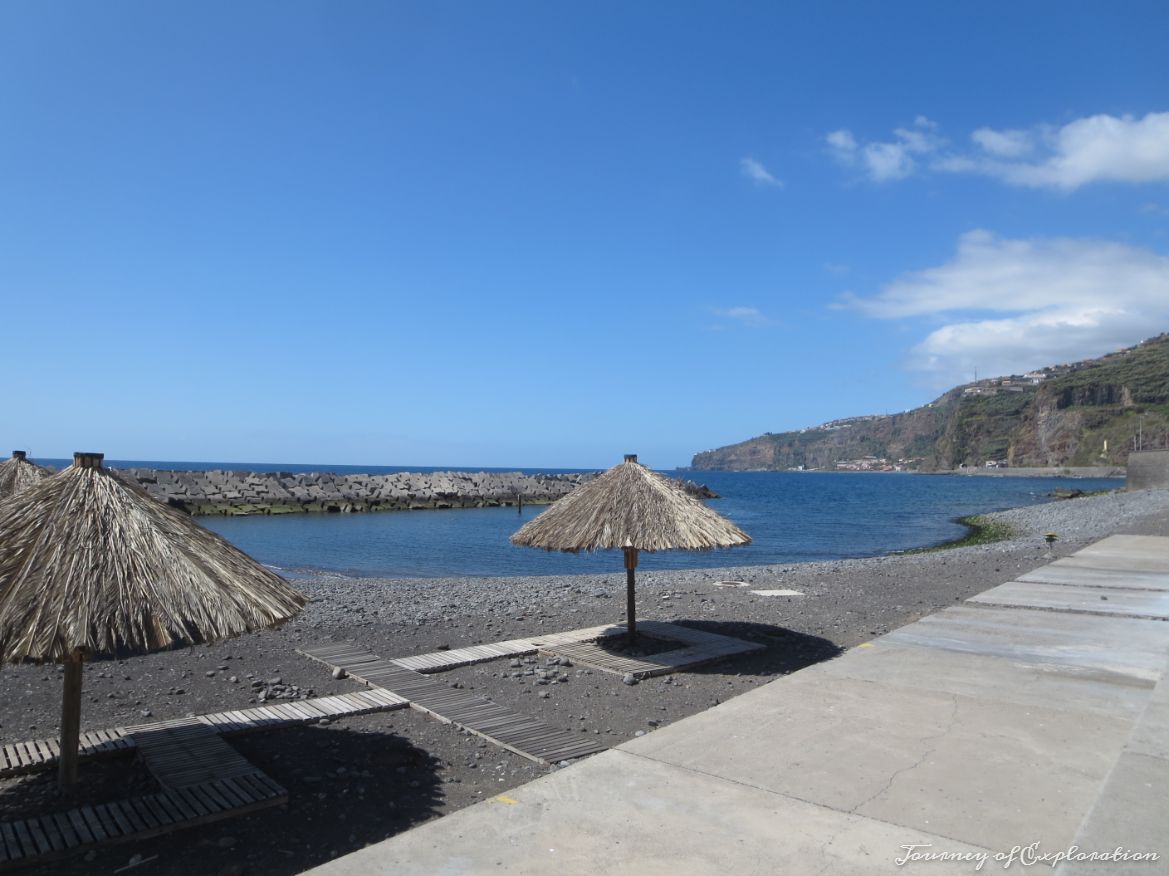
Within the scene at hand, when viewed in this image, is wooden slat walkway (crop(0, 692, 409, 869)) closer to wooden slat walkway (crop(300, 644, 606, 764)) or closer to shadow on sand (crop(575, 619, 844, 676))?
wooden slat walkway (crop(300, 644, 606, 764))

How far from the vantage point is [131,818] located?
4.48m

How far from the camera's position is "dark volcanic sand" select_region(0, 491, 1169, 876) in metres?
4.54

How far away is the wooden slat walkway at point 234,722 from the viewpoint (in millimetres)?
5301

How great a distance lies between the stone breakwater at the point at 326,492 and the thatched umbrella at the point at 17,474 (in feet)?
116

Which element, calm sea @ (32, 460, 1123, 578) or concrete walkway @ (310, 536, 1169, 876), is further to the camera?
calm sea @ (32, 460, 1123, 578)

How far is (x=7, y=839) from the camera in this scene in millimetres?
4219

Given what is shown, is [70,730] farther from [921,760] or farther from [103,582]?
[921,760]

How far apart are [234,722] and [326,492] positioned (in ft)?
149

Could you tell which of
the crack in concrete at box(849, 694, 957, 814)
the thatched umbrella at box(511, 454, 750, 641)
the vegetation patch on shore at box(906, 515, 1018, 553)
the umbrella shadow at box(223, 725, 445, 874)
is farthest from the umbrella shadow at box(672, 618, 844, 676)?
the vegetation patch on shore at box(906, 515, 1018, 553)

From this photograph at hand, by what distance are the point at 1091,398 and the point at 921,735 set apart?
148815mm

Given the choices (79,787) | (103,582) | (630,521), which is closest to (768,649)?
(630,521)

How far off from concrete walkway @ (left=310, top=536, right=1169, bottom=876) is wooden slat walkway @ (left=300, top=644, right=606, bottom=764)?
0.74 m

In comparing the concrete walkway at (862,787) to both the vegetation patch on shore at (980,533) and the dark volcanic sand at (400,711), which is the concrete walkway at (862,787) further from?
the vegetation patch on shore at (980,533)

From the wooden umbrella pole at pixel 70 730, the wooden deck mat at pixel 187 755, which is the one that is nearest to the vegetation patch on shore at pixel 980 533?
the wooden deck mat at pixel 187 755
